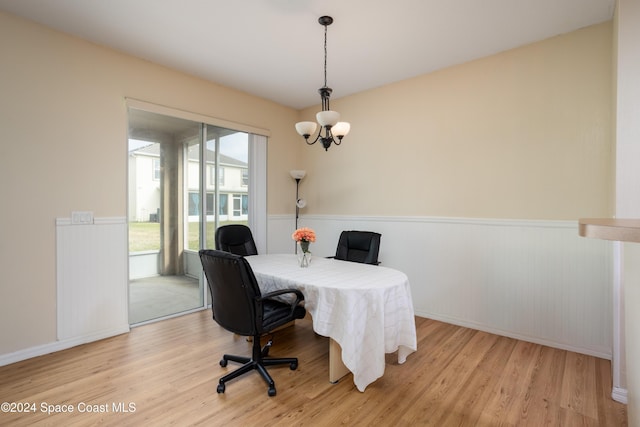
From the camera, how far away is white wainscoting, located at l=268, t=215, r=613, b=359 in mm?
2730

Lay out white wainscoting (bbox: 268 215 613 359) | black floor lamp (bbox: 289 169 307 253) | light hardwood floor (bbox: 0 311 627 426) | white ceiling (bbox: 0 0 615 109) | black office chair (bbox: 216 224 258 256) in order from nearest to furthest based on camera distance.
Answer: light hardwood floor (bbox: 0 311 627 426) → white ceiling (bbox: 0 0 615 109) → white wainscoting (bbox: 268 215 613 359) → black office chair (bbox: 216 224 258 256) → black floor lamp (bbox: 289 169 307 253)

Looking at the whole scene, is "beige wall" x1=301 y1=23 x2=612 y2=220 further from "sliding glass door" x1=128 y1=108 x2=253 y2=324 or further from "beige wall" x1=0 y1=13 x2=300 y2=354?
"beige wall" x1=0 y1=13 x2=300 y2=354

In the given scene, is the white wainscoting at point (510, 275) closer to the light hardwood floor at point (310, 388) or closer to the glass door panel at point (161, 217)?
the light hardwood floor at point (310, 388)

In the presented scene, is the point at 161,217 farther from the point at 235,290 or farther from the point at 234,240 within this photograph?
the point at 235,290

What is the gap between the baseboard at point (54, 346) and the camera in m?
2.58

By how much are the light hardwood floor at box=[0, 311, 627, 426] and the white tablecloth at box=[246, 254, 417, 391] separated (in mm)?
259

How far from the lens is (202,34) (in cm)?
287

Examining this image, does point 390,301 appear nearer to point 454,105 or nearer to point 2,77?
point 454,105

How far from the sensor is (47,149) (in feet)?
9.05

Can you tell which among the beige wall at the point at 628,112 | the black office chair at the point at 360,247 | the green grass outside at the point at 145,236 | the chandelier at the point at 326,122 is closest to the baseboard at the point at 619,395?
the beige wall at the point at 628,112

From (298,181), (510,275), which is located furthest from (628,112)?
(298,181)

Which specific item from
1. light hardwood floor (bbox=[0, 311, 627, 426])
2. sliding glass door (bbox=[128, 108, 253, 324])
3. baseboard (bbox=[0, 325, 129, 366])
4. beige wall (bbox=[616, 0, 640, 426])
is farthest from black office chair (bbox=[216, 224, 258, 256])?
beige wall (bbox=[616, 0, 640, 426])

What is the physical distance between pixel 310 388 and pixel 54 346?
94.9 inches

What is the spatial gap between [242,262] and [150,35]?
2.43 m
